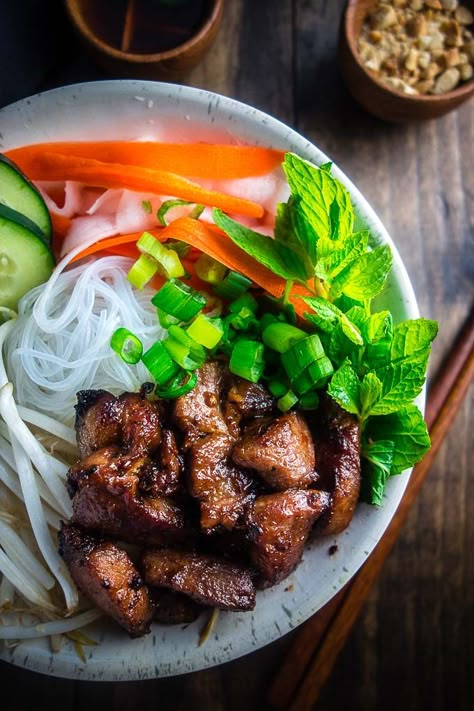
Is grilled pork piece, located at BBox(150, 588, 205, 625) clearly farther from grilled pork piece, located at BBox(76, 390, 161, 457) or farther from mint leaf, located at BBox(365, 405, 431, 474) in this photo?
mint leaf, located at BBox(365, 405, 431, 474)

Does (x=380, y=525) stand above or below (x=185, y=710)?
A: above

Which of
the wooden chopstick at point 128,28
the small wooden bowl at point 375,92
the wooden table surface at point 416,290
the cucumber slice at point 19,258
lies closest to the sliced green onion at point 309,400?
the wooden table surface at point 416,290

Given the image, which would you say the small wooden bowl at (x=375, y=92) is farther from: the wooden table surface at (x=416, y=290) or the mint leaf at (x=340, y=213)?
the mint leaf at (x=340, y=213)

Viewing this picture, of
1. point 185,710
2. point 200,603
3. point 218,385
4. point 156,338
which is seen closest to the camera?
point 200,603

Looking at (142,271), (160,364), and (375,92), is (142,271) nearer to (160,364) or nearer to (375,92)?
(160,364)

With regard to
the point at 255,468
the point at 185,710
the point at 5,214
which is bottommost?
the point at 185,710

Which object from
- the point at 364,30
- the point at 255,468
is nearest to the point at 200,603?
the point at 255,468

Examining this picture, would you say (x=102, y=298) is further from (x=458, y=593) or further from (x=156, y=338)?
(x=458, y=593)
